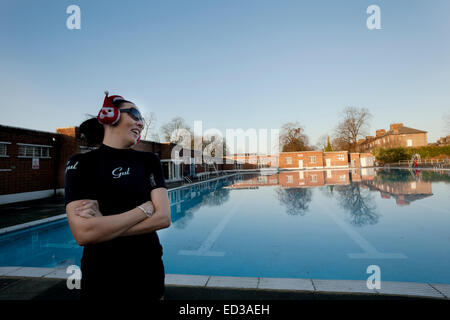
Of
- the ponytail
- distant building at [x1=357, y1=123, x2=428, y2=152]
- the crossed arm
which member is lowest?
the crossed arm

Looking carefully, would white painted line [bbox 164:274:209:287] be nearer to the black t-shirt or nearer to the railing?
the black t-shirt

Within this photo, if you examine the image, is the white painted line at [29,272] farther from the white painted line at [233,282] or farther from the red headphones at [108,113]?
the red headphones at [108,113]

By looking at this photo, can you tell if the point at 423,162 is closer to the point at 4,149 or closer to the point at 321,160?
the point at 321,160

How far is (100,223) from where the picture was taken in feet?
3.85

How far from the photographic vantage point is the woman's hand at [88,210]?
1.19 metres

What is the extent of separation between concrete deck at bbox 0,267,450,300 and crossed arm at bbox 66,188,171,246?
2123mm

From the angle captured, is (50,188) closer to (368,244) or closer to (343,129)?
(368,244)

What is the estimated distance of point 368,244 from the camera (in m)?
5.46

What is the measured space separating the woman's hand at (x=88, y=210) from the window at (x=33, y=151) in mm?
16242

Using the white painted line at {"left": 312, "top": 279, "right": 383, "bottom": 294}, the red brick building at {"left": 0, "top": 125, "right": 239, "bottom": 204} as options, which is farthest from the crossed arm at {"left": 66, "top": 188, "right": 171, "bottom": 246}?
the red brick building at {"left": 0, "top": 125, "right": 239, "bottom": 204}

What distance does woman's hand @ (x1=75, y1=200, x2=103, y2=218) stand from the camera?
3.91ft

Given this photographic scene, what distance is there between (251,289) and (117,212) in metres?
2.52
